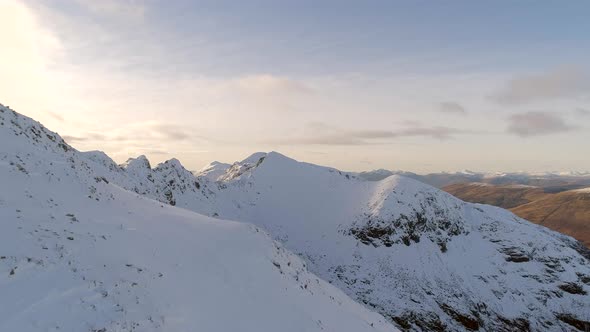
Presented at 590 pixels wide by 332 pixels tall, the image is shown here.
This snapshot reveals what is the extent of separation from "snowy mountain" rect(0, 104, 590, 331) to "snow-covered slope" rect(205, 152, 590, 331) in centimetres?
20

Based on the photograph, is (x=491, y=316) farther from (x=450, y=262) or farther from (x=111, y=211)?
(x=111, y=211)

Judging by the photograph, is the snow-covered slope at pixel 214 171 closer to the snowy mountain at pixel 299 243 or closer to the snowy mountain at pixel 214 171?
the snowy mountain at pixel 214 171

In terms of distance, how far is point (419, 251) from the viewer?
48688 mm

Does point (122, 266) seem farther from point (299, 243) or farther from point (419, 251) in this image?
point (419, 251)

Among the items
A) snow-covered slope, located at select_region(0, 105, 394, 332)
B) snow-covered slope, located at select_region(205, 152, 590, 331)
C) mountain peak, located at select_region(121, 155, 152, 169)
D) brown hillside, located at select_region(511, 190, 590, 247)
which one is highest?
mountain peak, located at select_region(121, 155, 152, 169)

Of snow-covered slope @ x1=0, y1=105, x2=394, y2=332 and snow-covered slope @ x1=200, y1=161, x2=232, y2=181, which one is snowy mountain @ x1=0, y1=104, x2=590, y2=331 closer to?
snow-covered slope @ x1=0, y1=105, x2=394, y2=332

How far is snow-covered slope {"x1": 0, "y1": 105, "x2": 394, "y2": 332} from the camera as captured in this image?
10.7m

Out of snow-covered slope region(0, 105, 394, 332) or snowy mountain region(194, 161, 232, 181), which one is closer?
snow-covered slope region(0, 105, 394, 332)

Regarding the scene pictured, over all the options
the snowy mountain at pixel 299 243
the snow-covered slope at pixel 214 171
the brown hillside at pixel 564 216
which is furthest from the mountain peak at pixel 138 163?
the brown hillside at pixel 564 216

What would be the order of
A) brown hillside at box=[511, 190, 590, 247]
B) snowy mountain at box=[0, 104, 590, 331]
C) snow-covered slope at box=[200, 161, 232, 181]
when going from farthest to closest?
brown hillside at box=[511, 190, 590, 247] → snow-covered slope at box=[200, 161, 232, 181] → snowy mountain at box=[0, 104, 590, 331]

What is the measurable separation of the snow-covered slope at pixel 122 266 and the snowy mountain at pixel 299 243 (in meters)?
0.11

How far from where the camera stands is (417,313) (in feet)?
122

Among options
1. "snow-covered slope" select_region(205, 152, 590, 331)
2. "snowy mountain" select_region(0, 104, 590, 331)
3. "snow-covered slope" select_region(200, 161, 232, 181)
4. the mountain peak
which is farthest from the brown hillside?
the mountain peak

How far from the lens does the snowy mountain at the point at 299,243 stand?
15320 mm
